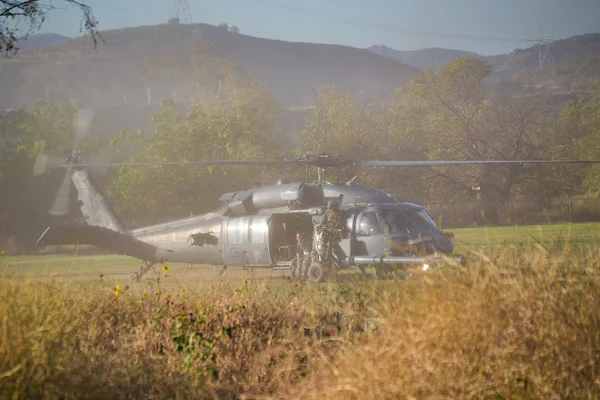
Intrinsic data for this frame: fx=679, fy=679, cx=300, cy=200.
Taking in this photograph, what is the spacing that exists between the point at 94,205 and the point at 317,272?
362 inches

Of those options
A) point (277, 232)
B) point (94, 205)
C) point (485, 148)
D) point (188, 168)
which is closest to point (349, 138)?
point (485, 148)

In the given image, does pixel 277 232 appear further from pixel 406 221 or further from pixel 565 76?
pixel 565 76

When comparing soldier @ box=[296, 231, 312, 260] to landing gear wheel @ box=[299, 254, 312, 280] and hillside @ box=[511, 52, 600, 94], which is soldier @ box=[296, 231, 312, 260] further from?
hillside @ box=[511, 52, 600, 94]

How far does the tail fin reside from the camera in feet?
71.1

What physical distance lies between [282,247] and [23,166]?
3122 centimetres

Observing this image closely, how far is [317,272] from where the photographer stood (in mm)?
→ 16750

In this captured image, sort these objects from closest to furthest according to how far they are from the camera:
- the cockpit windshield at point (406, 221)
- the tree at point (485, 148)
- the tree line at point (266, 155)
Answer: the cockpit windshield at point (406, 221), the tree line at point (266, 155), the tree at point (485, 148)

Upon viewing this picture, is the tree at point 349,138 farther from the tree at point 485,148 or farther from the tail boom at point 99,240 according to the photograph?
the tail boom at point 99,240

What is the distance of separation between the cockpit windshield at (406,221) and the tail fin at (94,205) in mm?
8919

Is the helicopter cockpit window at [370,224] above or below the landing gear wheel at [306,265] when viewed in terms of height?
above

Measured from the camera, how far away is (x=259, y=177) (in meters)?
44.7

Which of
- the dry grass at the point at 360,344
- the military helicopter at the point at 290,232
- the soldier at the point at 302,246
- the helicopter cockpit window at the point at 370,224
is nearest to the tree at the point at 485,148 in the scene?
the military helicopter at the point at 290,232

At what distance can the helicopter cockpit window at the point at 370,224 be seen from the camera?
16531 millimetres

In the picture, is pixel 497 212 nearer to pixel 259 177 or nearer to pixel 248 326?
pixel 259 177
